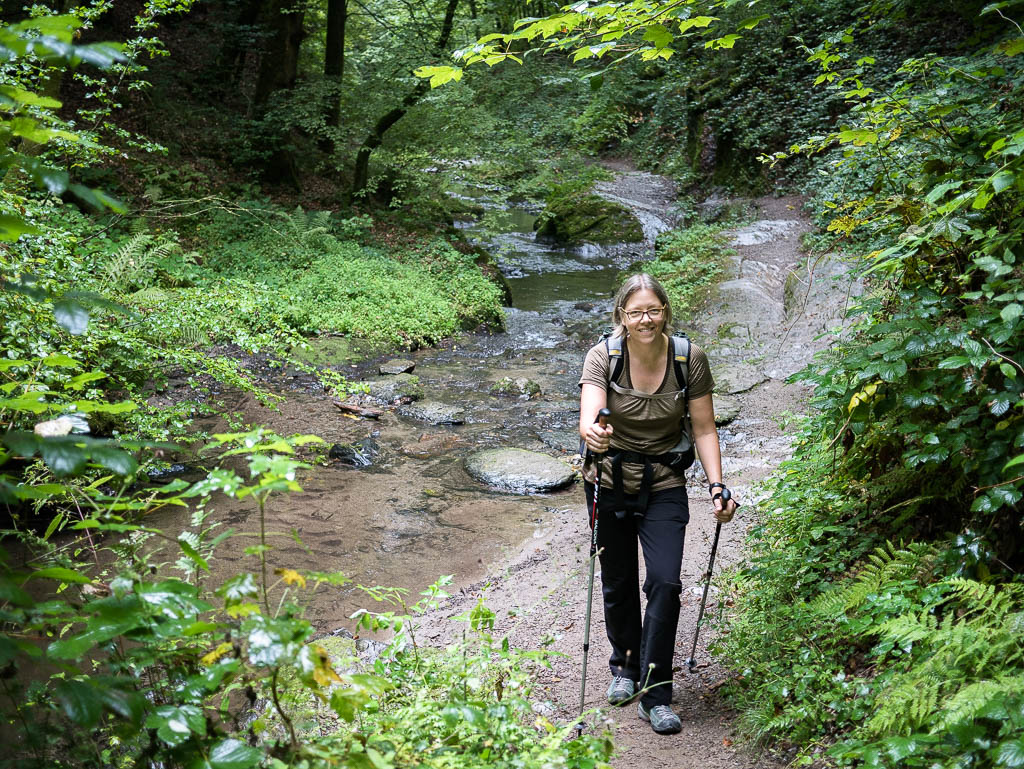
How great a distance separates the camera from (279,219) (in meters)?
15.1

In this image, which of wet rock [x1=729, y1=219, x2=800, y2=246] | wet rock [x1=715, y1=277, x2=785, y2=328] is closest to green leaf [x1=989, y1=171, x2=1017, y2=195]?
wet rock [x1=715, y1=277, x2=785, y2=328]

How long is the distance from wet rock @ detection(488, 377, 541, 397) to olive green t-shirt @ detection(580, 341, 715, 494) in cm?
700

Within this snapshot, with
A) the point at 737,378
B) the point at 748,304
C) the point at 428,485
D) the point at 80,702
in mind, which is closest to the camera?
the point at 80,702

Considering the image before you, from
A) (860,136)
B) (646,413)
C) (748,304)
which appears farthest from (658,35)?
(748,304)

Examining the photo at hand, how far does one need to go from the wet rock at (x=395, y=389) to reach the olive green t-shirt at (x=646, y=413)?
272 inches

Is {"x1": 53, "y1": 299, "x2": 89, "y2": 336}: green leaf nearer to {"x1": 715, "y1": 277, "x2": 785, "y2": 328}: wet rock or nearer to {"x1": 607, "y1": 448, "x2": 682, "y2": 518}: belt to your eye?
{"x1": 607, "y1": 448, "x2": 682, "y2": 518}: belt

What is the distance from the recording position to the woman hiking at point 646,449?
11.8ft

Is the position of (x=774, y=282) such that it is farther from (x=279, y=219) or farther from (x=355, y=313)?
(x=279, y=219)

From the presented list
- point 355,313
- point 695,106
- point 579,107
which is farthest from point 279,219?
point 695,106

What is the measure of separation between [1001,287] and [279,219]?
560 inches

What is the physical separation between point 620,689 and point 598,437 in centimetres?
136

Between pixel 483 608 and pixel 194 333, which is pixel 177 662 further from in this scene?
pixel 194 333

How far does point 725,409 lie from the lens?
9.05 meters

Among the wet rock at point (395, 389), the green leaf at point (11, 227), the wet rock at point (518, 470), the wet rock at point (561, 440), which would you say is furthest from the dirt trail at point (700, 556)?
the wet rock at point (395, 389)
